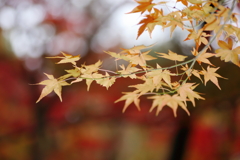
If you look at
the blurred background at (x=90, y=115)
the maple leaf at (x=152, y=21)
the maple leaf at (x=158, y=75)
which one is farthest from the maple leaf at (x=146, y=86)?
the blurred background at (x=90, y=115)

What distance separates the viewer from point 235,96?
118 inches

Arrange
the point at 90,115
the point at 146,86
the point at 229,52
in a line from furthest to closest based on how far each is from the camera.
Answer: the point at 90,115 < the point at 146,86 < the point at 229,52

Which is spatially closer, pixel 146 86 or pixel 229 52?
pixel 229 52

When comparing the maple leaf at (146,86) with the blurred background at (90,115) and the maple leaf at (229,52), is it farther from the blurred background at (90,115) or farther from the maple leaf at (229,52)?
the blurred background at (90,115)

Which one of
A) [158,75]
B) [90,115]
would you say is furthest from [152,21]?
[90,115]

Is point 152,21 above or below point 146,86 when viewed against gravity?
above

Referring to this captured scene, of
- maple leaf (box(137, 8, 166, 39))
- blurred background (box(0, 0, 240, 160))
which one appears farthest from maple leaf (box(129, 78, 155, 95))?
blurred background (box(0, 0, 240, 160))

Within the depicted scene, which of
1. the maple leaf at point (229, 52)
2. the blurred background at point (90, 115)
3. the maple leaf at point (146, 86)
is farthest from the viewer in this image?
the blurred background at point (90, 115)

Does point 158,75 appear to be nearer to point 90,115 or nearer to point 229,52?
point 229,52

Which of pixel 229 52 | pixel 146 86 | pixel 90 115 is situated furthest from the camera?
pixel 90 115

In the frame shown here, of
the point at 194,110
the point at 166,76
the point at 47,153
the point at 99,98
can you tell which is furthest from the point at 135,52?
the point at 47,153

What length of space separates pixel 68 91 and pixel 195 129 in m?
1.93

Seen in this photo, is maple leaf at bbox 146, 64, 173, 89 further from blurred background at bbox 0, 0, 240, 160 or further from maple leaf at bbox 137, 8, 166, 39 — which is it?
blurred background at bbox 0, 0, 240, 160

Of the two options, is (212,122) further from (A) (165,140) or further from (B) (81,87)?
(B) (81,87)
